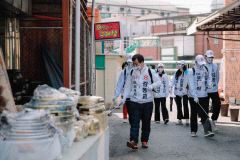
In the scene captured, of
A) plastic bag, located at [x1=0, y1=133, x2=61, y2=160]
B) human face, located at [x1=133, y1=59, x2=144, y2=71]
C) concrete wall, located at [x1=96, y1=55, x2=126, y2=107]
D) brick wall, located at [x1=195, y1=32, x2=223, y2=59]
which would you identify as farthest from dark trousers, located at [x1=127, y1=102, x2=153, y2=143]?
brick wall, located at [x1=195, y1=32, x2=223, y2=59]

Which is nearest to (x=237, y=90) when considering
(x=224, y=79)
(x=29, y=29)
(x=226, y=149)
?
(x=224, y=79)

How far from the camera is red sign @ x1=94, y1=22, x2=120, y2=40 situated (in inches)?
467

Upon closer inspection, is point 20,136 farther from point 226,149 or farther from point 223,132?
point 223,132

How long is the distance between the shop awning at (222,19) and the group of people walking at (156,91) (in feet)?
4.23

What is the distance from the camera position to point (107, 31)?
11.9 metres

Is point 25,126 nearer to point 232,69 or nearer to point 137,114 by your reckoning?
point 137,114

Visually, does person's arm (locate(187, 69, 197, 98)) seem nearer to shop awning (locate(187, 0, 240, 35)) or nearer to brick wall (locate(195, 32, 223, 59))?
shop awning (locate(187, 0, 240, 35))

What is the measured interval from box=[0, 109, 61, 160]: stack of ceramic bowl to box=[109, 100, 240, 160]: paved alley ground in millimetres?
3669

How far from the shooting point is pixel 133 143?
7102 millimetres

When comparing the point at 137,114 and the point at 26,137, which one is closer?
the point at 26,137

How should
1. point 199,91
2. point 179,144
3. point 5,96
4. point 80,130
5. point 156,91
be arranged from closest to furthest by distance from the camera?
point 5,96, point 80,130, point 179,144, point 156,91, point 199,91

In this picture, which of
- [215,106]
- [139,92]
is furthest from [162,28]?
[139,92]

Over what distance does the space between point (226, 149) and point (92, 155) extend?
13.8 ft

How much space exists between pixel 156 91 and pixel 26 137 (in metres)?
5.77
